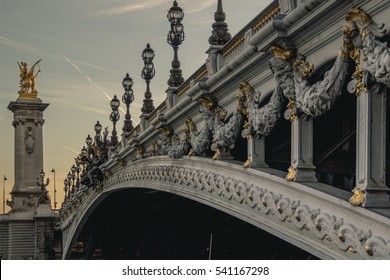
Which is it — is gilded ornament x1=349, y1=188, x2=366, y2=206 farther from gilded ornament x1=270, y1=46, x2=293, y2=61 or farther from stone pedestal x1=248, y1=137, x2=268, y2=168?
stone pedestal x1=248, y1=137, x2=268, y2=168

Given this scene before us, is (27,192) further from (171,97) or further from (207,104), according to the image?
(207,104)

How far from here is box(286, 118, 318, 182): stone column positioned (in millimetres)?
12719

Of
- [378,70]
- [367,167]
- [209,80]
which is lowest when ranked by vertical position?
[367,167]

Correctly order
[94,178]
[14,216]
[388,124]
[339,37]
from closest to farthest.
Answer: [339,37]
[388,124]
[94,178]
[14,216]

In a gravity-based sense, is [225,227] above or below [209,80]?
below

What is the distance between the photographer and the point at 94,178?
4019 cm

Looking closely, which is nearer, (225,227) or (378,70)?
(378,70)

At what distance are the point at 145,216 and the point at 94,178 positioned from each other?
2786 millimetres

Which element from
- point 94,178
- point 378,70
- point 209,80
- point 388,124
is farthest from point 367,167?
point 94,178

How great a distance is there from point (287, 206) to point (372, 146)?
297 cm

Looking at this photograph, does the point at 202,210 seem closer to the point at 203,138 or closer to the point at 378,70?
the point at 203,138

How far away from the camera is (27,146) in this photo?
8725 centimetres

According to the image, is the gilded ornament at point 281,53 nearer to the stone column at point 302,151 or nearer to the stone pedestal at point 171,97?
the stone column at point 302,151

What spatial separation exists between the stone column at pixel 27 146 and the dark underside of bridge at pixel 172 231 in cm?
3431
